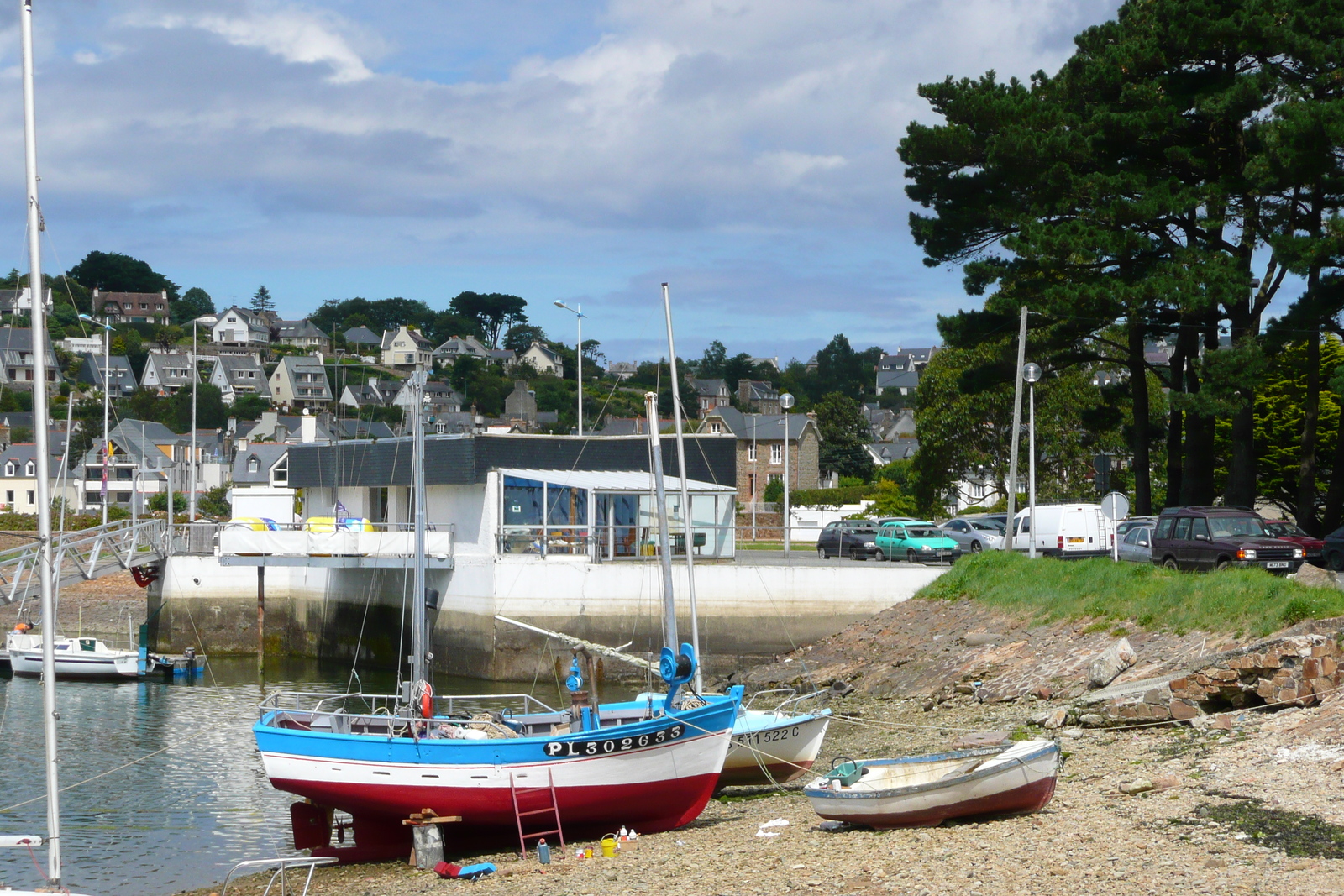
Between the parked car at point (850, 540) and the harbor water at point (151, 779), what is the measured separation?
49.2 feet

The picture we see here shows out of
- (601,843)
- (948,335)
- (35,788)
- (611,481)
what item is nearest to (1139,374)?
(948,335)

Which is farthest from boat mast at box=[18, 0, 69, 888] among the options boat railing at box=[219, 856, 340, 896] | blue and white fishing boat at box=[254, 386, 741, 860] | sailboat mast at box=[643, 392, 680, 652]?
sailboat mast at box=[643, 392, 680, 652]

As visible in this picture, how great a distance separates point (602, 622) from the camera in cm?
3481

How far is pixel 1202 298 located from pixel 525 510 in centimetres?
1970

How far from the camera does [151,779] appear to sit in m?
24.5

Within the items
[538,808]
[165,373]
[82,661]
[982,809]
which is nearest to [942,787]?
[982,809]

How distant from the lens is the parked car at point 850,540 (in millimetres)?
45281

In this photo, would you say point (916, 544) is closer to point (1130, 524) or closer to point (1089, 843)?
point (1130, 524)

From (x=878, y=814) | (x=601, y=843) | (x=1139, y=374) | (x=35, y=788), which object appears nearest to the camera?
(x=878, y=814)

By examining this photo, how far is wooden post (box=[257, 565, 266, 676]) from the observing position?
138ft

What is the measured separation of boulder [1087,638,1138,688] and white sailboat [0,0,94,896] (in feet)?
55.1

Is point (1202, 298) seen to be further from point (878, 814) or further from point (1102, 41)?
point (878, 814)

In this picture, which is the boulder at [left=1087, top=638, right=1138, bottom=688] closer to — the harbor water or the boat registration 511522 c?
the boat registration 511522 c

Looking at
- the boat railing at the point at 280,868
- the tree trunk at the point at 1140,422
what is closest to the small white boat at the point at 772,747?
the boat railing at the point at 280,868
